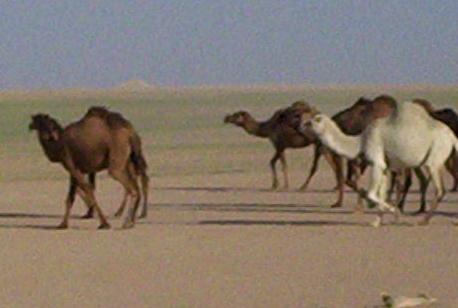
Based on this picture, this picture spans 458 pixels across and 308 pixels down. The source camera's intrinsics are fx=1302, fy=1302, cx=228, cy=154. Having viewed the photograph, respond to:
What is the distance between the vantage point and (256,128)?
83.6ft

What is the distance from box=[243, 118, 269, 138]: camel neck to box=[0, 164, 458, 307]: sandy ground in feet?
23.9

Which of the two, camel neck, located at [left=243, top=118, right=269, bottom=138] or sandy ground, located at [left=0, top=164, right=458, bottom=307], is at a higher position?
camel neck, located at [left=243, top=118, right=269, bottom=138]

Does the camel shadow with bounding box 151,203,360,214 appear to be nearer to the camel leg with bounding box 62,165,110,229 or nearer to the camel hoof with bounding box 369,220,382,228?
the camel hoof with bounding box 369,220,382,228

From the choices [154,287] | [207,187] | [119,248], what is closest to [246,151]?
[207,187]

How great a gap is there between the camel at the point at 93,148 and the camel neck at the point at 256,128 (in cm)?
982

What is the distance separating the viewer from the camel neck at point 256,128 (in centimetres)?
2492

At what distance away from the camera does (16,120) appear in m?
57.5

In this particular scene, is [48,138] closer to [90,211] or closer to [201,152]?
[90,211]

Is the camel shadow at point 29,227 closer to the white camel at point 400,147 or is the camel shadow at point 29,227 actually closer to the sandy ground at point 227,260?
the sandy ground at point 227,260

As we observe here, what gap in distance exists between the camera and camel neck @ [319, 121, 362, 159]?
46.9 ft

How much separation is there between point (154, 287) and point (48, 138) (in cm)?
503

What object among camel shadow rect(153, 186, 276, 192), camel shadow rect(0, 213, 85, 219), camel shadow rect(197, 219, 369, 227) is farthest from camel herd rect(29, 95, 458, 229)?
camel shadow rect(153, 186, 276, 192)

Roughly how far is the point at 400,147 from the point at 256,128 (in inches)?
459

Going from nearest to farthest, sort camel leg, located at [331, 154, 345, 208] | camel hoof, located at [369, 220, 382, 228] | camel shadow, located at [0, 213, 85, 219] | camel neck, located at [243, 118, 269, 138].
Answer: camel hoof, located at [369, 220, 382, 228] < camel shadow, located at [0, 213, 85, 219] < camel leg, located at [331, 154, 345, 208] < camel neck, located at [243, 118, 269, 138]
